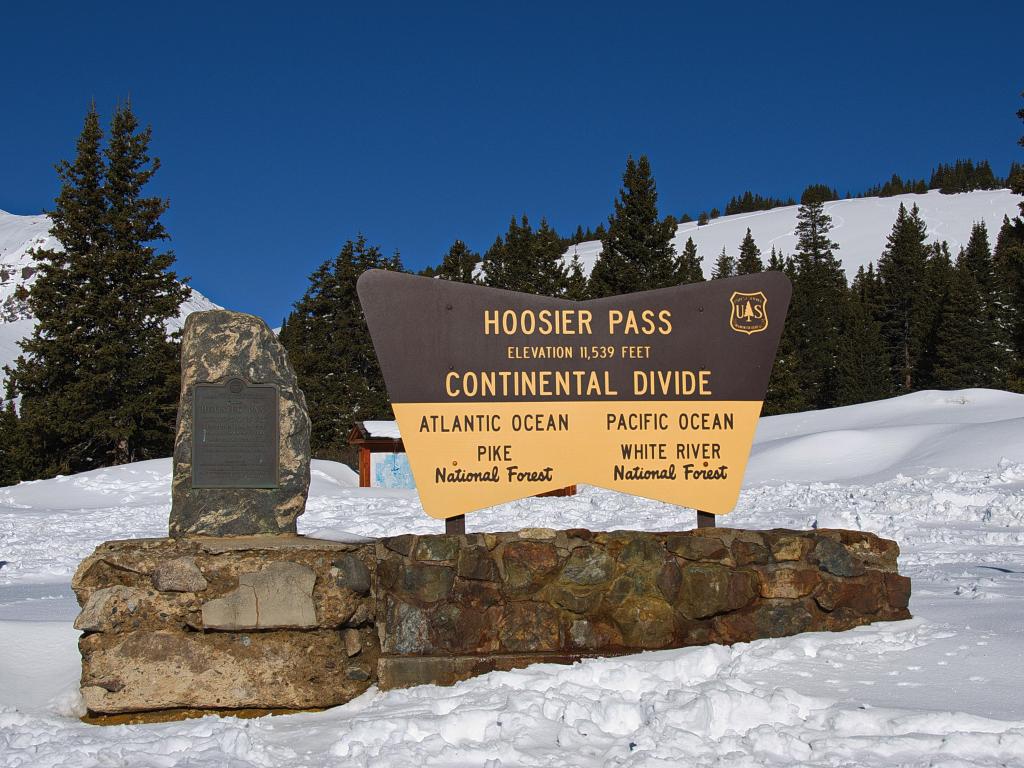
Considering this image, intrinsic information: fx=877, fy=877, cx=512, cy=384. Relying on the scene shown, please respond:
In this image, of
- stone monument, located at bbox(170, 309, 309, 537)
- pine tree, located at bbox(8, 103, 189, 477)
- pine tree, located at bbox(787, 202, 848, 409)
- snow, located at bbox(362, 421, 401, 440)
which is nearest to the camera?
stone monument, located at bbox(170, 309, 309, 537)

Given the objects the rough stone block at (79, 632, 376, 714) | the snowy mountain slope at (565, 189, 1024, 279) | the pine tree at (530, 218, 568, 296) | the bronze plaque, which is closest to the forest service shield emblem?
the bronze plaque

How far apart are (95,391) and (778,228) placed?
112311 mm

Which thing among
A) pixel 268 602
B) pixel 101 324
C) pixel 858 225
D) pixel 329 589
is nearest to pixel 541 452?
pixel 329 589

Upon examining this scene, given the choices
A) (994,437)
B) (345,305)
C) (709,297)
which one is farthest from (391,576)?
(345,305)

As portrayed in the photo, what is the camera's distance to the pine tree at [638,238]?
38812 millimetres

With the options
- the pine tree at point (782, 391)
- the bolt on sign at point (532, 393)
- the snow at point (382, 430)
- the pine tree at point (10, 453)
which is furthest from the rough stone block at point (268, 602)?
the pine tree at point (782, 391)

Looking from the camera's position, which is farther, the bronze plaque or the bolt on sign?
the bolt on sign

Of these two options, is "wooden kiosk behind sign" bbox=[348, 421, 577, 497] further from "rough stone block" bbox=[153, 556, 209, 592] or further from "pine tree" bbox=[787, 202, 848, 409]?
"pine tree" bbox=[787, 202, 848, 409]

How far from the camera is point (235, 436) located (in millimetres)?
5637

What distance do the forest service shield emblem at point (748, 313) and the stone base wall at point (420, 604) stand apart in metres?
1.41

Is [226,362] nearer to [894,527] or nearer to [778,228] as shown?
[894,527]

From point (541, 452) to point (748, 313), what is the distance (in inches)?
69.1

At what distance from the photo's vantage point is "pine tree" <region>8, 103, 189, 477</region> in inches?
1201

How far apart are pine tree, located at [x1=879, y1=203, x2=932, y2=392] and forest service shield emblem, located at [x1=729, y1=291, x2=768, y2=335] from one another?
54.2 m
